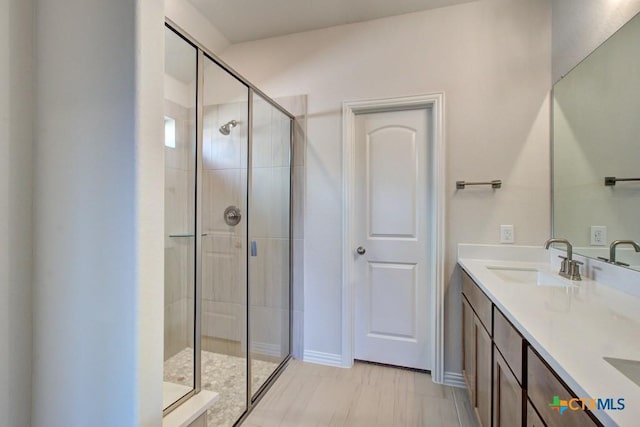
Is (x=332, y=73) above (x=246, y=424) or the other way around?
above

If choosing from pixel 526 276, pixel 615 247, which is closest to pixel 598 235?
pixel 615 247

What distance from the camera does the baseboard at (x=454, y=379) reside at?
1928mm

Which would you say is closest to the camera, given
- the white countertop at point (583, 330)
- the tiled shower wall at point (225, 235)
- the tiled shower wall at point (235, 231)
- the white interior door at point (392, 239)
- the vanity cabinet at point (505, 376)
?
the white countertop at point (583, 330)

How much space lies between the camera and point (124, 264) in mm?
765

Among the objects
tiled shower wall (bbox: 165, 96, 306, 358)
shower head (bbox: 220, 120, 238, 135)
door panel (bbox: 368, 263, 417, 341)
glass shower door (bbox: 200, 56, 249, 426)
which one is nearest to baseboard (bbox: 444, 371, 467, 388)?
door panel (bbox: 368, 263, 417, 341)

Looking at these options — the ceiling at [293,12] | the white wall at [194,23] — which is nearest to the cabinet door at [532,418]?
the ceiling at [293,12]

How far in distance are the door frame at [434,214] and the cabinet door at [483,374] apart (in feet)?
1.68

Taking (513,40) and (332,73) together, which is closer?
(513,40)

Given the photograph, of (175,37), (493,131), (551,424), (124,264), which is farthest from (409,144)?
(124,264)

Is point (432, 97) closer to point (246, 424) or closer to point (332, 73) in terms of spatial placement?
point (332, 73)

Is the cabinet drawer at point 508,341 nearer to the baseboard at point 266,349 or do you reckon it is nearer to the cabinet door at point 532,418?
the cabinet door at point 532,418

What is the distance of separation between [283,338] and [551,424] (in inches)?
71.9

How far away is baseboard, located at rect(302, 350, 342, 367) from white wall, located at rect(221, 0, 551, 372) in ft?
0.12

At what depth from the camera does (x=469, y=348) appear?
1.66m
